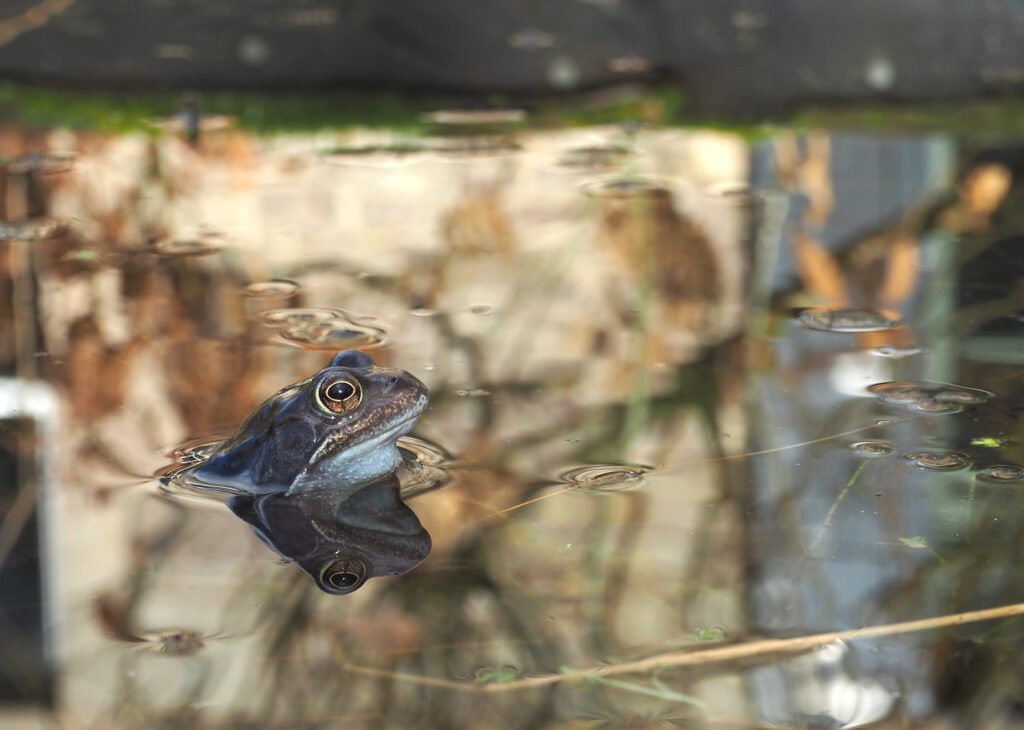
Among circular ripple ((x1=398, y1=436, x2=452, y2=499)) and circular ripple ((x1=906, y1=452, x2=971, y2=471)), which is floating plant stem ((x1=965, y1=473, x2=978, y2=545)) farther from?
circular ripple ((x1=398, y1=436, x2=452, y2=499))

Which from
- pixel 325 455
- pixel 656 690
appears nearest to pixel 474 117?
pixel 325 455

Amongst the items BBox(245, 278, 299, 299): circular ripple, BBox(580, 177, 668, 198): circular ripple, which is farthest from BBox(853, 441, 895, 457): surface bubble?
BBox(580, 177, 668, 198): circular ripple

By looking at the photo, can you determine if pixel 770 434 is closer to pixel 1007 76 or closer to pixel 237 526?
pixel 237 526

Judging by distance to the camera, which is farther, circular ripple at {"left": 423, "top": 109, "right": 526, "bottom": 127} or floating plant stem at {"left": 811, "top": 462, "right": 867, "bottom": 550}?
circular ripple at {"left": 423, "top": 109, "right": 526, "bottom": 127}

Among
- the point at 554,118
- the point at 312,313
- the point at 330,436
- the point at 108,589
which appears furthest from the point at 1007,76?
the point at 108,589

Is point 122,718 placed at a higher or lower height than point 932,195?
lower

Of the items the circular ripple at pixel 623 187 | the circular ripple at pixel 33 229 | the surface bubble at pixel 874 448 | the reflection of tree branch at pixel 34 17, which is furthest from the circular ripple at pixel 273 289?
the reflection of tree branch at pixel 34 17
